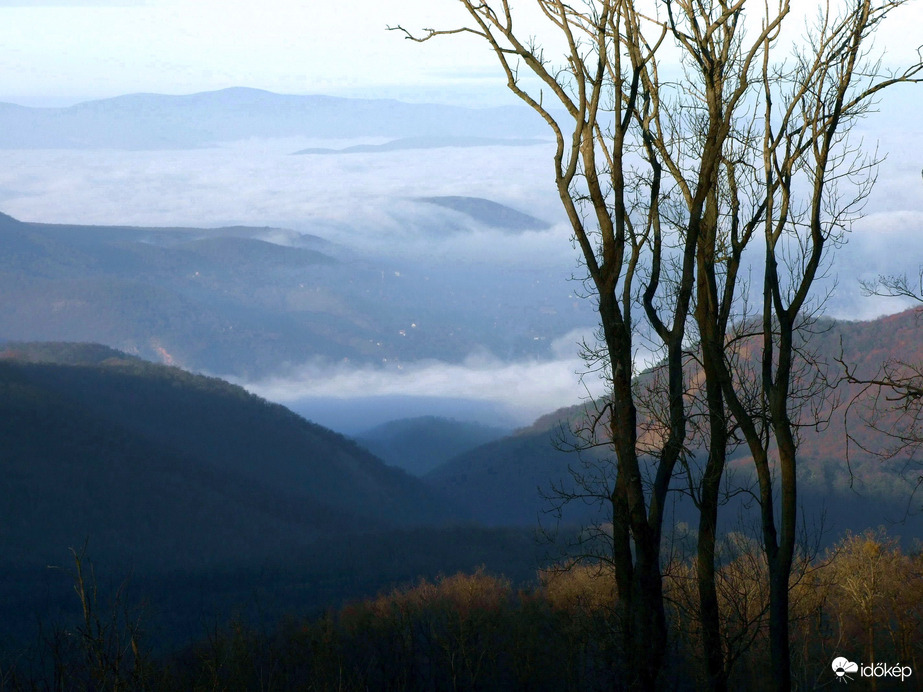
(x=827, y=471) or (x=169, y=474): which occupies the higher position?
(x=827, y=471)

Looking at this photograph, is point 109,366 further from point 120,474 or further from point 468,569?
point 468,569

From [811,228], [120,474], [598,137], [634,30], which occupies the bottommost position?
[120,474]

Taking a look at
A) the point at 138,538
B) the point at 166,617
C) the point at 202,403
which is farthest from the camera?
the point at 202,403

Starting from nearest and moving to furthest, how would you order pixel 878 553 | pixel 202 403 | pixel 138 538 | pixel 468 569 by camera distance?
pixel 878 553, pixel 468 569, pixel 138 538, pixel 202 403

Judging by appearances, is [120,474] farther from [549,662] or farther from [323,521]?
[549,662]

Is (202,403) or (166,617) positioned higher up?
(202,403)

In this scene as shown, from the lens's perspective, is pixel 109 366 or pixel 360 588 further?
pixel 109 366

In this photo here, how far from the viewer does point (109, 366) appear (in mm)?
182250

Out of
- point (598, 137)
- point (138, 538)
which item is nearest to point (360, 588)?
point (138, 538)

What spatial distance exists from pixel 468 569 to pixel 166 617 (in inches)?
1271

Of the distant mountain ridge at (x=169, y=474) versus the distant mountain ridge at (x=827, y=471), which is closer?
the distant mountain ridge at (x=827, y=471)

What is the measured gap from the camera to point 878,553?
30.8m

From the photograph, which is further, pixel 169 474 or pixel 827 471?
pixel 169 474

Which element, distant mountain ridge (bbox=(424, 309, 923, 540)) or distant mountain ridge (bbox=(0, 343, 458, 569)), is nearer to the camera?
distant mountain ridge (bbox=(424, 309, 923, 540))
